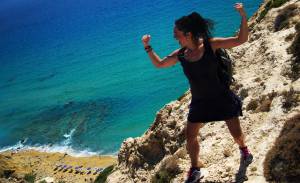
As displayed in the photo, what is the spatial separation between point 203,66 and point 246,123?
457cm

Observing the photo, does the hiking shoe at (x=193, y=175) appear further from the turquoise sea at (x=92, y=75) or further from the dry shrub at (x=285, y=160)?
the turquoise sea at (x=92, y=75)

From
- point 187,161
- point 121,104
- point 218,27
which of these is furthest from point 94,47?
point 187,161

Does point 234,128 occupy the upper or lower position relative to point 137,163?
upper

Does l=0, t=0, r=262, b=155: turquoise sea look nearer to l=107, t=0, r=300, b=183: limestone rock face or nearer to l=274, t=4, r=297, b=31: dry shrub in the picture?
l=274, t=4, r=297, b=31: dry shrub

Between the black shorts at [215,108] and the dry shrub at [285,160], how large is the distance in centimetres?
116

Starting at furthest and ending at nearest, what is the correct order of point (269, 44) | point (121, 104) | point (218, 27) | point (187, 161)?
1. point (218, 27)
2. point (121, 104)
3. point (269, 44)
4. point (187, 161)

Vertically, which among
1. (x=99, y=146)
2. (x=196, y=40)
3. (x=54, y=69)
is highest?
(x=196, y=40)

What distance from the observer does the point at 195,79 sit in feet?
25.7

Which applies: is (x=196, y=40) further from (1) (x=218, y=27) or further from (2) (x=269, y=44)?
(1) (x=218, y=27)

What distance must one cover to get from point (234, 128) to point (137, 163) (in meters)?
9.15

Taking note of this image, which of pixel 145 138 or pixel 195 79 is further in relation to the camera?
pixel 145 138

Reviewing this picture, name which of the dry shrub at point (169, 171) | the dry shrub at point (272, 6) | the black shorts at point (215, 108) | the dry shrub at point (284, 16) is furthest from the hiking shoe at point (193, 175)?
the dry shrub at point (272, 6)

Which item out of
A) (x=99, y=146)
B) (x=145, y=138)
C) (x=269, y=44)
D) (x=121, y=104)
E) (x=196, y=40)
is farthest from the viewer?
(x=121, y=104)

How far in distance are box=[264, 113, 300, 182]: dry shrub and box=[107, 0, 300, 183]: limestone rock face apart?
0.28 m
